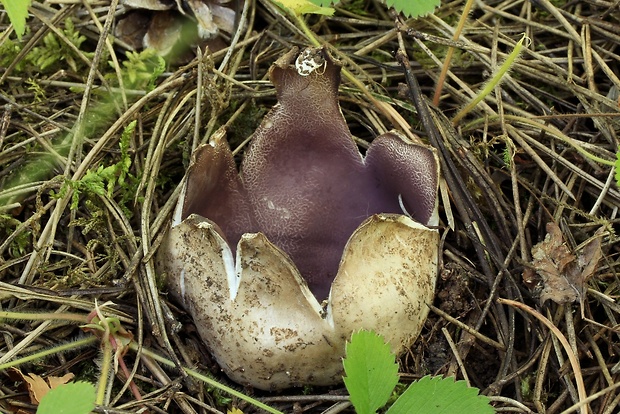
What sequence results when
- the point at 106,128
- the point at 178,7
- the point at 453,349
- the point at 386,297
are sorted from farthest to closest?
the point at 178,7 < the point at 106,128 < the point at 453,349 < the point at 386,297

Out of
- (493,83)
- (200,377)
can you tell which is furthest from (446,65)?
(200,377)

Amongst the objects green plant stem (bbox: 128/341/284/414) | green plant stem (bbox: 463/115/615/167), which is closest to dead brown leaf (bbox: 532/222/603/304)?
green plant stem (bbox: 463/115/615/167)

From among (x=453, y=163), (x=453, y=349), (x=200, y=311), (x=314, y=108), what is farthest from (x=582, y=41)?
(x=200, y=311)

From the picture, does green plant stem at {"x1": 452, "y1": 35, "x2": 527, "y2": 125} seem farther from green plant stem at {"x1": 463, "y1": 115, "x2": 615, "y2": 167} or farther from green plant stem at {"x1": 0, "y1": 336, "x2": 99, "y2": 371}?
green plant stem at {"x1": 0, "y1": 336, "x2": 99, "y2": 371}

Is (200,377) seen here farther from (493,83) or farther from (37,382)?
(493,83)

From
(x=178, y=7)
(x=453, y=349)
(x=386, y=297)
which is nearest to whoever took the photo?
(x=386, y=297)

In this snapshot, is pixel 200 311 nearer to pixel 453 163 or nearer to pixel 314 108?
pixel 314 108

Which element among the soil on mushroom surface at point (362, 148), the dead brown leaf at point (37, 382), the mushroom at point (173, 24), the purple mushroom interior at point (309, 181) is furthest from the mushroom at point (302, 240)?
the mushroom at point (173, 24)
